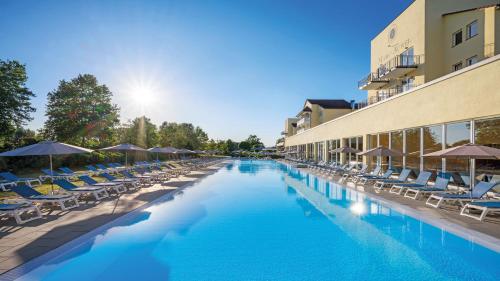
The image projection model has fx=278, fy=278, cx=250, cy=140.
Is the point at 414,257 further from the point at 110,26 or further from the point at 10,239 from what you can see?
the point at 110,26

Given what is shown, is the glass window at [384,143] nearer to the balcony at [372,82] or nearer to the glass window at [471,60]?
the glass window at [471,60]

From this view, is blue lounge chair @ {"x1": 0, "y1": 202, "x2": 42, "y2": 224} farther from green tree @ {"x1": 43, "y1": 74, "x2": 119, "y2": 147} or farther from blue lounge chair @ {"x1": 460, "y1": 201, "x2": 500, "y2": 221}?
green tree @ {"x1": 43, "y1": 74, "x2": 119, "y2": 147}

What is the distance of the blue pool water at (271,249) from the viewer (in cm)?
475

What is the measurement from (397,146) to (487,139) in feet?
19.4

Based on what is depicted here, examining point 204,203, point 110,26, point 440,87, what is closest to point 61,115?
point 110,26

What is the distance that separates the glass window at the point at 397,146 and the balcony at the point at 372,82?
9.90 meters

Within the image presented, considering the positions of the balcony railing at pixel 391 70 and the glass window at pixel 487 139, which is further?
the balcony railing at pixel 391 70

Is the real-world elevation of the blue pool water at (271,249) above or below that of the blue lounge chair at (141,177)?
below

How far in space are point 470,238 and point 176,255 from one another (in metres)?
6.02

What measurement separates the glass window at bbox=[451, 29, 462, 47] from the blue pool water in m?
16.1

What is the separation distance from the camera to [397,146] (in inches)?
569

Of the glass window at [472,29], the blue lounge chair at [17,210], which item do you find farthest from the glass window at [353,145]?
the blue lounge chair at [17,210]

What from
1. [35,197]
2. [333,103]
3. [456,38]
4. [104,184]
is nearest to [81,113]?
[104,184]

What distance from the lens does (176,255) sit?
5.59 m
